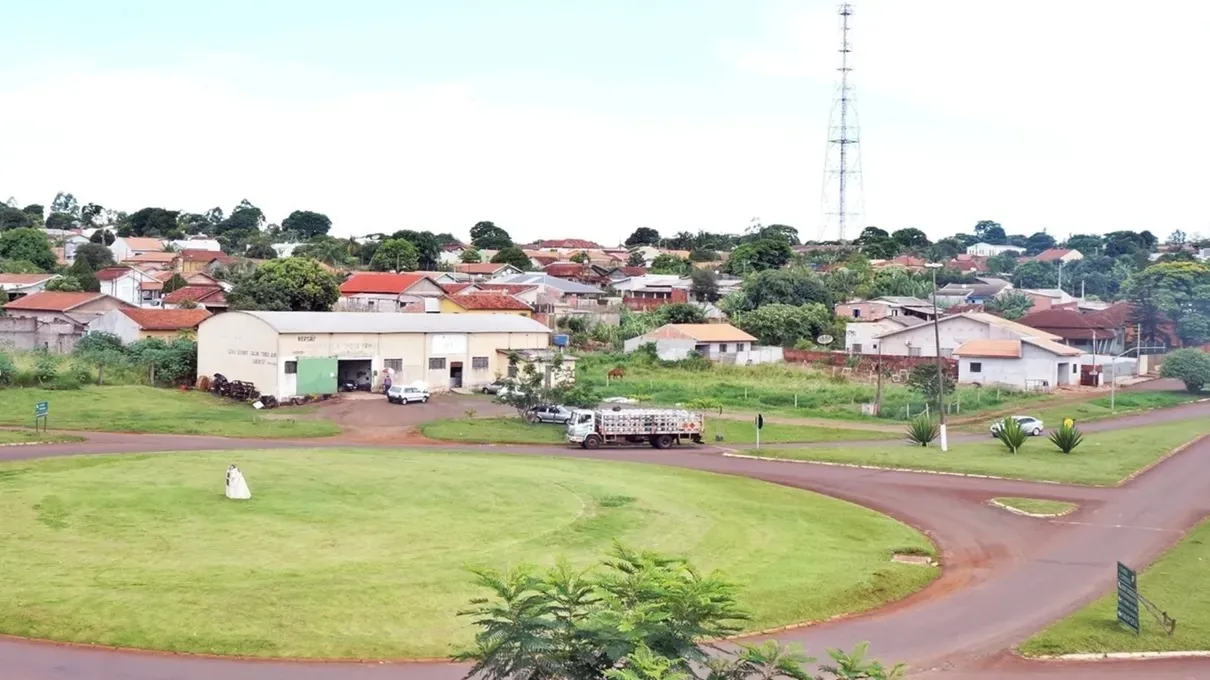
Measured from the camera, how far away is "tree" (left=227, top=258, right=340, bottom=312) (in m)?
83.8

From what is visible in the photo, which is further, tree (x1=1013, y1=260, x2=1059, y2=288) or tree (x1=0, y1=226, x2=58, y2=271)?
tree (x1=1013, y1=260, x2=1059, y2=288)

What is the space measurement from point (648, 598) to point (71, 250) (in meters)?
150

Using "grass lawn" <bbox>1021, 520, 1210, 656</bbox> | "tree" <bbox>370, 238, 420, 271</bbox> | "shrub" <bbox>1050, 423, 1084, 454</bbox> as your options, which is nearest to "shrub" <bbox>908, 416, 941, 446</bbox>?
"shrub" <bbox>1050, 423, 1084, 454</bbox>

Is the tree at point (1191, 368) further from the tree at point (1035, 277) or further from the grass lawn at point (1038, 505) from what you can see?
the tree at point (1035, 277)

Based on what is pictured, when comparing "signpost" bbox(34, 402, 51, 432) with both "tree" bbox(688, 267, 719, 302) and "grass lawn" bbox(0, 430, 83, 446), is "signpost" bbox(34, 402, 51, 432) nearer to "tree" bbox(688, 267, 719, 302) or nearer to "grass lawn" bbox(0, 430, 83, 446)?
"grass lawn" bbox(0, 430, 83, 446)

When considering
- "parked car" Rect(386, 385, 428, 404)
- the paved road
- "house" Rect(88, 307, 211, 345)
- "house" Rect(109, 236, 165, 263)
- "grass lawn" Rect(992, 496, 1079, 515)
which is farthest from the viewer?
"house" Rect(109, 236, 165, 263)

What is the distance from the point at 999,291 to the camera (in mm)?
127812

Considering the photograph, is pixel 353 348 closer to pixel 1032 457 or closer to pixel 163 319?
pixel 163 319

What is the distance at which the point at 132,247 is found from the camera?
149 m

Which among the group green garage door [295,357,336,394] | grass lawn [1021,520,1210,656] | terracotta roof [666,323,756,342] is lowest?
grass lawn [1021,520,1210,656]

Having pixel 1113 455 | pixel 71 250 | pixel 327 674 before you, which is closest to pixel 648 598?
pixel 327 674

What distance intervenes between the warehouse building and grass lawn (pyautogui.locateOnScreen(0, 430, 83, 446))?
42.1ft

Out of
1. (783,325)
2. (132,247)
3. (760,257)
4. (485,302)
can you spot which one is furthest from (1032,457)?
(132,247)

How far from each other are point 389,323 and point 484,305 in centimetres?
1965
